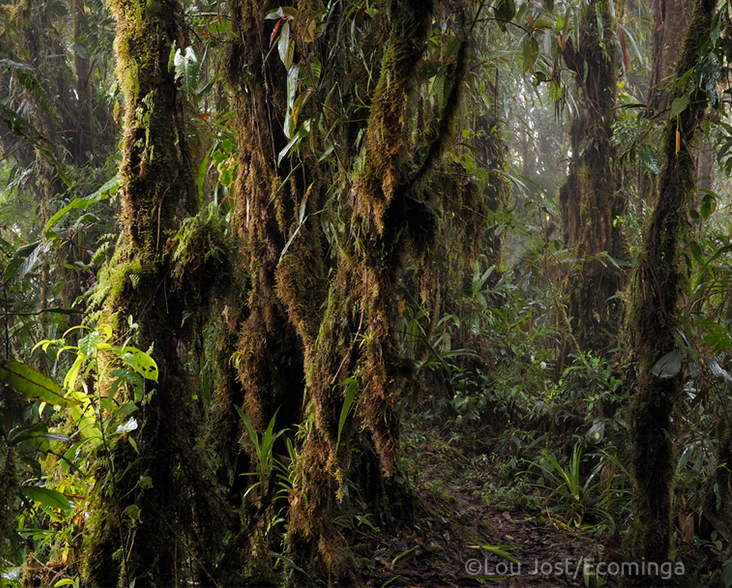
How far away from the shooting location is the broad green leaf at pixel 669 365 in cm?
212

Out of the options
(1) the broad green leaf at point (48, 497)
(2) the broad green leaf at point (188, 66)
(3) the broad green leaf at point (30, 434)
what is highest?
(2) the broad green leaf at point (188, 66)

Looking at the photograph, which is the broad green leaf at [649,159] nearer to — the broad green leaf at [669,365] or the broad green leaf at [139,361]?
the broad green leaf at [669,365]

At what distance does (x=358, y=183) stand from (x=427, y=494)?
2.38 metres

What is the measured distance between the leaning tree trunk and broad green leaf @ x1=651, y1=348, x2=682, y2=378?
76 mm

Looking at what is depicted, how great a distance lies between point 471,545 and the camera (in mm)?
2936

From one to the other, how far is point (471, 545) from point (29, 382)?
2.45 metres

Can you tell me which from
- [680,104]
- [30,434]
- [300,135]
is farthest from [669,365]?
[30,434]

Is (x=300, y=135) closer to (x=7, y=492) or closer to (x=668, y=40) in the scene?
(x=7, y=492)

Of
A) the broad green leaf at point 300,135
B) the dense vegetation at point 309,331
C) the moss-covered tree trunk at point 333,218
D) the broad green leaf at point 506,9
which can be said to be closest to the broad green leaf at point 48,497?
the dense vegetation at point 309,331

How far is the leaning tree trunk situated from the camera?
2201mm

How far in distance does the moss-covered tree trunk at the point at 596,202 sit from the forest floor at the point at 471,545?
171cm

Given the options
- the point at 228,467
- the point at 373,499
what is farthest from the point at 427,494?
the point at 228,467

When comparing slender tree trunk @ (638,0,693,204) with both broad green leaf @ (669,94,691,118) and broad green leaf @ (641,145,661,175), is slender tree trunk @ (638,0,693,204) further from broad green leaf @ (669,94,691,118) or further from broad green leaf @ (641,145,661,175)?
broad green leaf @ (669,94,691,118)

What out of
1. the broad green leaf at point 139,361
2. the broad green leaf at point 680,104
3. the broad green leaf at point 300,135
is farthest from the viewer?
the broad green leaf at point 680,104
